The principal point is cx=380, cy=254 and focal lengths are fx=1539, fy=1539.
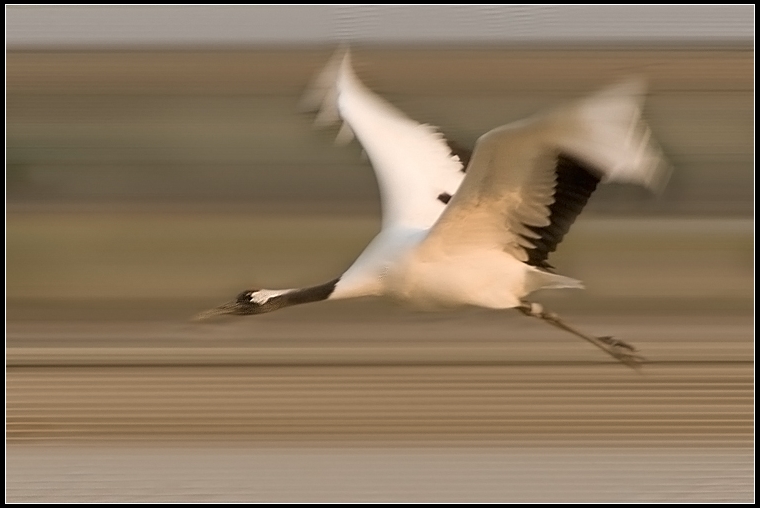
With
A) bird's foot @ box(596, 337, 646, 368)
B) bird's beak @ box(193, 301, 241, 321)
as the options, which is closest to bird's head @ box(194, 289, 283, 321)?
bird's beak @ box(193, 301, 241, 321)

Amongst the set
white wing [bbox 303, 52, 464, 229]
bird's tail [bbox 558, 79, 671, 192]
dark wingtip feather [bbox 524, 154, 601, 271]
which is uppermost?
white wing [bbox 303, 52, 464, 229]

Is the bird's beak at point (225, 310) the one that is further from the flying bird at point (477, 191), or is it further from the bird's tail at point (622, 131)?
the bird's tail at point (622, 131)

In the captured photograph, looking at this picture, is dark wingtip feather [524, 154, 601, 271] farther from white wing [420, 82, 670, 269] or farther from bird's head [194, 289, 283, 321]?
bird's head [194, 289, 283, 321]

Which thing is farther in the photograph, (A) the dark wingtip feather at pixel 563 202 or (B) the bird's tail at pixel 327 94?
(B) the bird's tail at pixel 327 94

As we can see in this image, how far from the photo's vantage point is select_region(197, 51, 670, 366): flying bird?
3498 millimetres

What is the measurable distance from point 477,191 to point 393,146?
942 mm

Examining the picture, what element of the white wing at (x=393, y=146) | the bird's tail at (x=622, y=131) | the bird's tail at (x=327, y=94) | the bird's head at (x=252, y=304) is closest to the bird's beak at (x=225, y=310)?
the bird's head at (x=252, y=304)

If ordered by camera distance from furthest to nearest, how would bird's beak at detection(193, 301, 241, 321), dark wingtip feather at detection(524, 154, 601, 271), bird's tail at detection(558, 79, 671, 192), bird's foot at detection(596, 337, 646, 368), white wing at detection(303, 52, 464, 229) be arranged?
bird's foot at detection(596, 337, 646, 368) → white wing at detection(303, 52, 464, 229) → bird's beak at detection(193, 301, 241, 321) → dark wingtip feather at detection(524, 154, 601, 271) → bird's tail at detection(558, 79, 671, 192)

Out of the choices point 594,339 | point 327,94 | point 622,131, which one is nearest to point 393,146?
point 327,94

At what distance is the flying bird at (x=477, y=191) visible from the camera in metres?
3.50

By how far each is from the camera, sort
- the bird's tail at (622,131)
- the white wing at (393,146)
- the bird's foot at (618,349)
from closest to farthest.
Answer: the bird's tail at (622,131)
the white wing at (393,146)
the bird's foot at (618,349)

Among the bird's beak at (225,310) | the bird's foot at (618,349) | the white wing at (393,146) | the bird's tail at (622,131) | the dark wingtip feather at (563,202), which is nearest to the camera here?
the bird's tail at (622,131)

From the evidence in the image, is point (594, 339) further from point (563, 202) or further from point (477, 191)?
point (477, 191)

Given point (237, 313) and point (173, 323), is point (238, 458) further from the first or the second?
point (173, 323)
